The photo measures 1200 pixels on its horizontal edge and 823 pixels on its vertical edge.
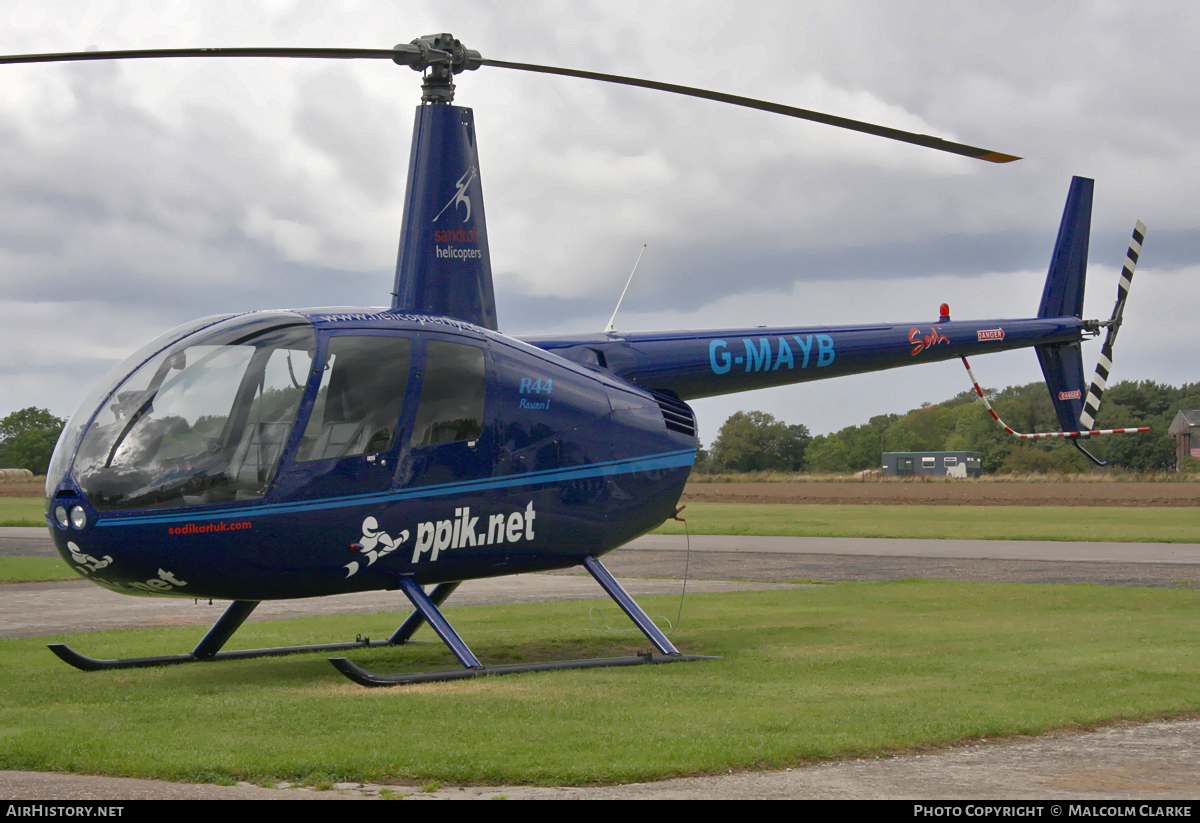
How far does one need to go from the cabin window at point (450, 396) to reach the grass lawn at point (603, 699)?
213cm

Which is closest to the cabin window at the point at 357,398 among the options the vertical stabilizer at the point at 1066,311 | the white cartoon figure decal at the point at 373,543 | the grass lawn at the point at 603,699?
the white cartoon figure decal at the point at 373,543

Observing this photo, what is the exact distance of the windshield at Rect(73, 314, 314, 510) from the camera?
8.78 metres

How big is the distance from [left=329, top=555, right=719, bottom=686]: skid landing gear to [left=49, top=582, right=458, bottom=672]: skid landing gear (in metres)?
0.59

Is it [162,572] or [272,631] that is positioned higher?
[162,572]

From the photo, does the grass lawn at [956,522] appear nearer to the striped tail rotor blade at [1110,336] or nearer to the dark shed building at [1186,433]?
the striped tail rotor blade at [1110,336]

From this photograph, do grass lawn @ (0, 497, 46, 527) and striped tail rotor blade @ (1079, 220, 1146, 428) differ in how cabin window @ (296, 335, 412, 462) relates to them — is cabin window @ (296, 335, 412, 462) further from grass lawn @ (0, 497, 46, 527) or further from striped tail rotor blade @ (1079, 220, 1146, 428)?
grass lawn @ (0, 497, 46, 527)

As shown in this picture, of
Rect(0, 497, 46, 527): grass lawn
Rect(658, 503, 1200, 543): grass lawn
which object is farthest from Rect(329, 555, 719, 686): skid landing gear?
Rect(0, 497, 46, 527): grass lawn

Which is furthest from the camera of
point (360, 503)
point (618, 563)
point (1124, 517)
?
point (1124, 517)

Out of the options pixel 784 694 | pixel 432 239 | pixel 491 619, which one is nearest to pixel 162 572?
pixel 432 239

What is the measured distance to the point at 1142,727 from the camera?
25.6 feet

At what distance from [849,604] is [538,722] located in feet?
29.5

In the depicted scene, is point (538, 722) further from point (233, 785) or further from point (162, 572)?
point (162, 572)

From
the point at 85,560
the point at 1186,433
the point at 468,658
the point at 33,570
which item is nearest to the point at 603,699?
the point at 468,658

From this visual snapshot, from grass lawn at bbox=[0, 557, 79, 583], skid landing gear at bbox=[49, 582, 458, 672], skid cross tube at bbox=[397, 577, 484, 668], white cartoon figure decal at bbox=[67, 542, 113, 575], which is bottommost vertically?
grass lawn at bbox=[0, 557, 79, 583]
